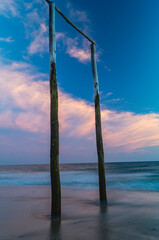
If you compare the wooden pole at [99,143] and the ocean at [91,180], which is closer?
the wooden pole at [99,143]

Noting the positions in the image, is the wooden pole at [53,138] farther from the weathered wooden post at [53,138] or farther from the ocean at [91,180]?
the ocean at [91,180]

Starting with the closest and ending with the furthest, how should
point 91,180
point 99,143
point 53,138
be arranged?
point 53,138 < point 99,143 < point 91,180

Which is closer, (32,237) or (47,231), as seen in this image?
(32,237)

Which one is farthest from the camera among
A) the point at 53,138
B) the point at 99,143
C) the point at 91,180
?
the point at 91,180

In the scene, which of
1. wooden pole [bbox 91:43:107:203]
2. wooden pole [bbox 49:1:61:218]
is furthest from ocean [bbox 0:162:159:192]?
wooden pole [bbox 49:1:61:218]

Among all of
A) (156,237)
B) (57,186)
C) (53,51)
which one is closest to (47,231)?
(57,186)

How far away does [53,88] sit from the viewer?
5.53 meters

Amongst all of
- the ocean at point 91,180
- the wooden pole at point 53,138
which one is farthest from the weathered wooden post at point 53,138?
the ocean at point 91,180

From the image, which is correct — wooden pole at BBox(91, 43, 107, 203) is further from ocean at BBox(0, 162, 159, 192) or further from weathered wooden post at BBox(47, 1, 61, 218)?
ocean at BBox(0, 162, 159, 192)

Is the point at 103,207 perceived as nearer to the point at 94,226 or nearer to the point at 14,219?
the point at 94,226

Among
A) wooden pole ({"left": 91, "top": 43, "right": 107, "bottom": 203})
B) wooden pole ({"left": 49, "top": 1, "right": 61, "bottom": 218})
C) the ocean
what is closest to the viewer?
wooden pole ({"left": 49, "top": 1, "right": 61, "bottom": 218})

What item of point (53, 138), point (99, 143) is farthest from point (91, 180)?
point (53, 138)

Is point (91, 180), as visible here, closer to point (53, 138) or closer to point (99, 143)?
point (99, 143)

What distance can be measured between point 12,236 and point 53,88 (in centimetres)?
397
